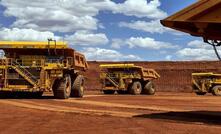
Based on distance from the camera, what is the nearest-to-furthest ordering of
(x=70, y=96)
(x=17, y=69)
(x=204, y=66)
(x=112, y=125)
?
(x=112, y=125) < (x=17, y=69) < (x=70, y=96) < (x=204, y=66)

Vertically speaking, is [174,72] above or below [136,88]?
above

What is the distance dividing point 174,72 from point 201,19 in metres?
57.5

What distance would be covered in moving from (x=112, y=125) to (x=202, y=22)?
10.9 ft

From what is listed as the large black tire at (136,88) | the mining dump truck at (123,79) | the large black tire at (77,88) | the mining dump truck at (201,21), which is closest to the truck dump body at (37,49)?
the large black tire at (77,88)

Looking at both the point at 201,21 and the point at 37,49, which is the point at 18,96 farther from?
the point at 201,21

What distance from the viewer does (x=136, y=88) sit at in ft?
124

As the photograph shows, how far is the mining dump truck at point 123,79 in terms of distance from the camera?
3766cm

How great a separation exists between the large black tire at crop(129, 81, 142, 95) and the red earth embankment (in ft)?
90.1

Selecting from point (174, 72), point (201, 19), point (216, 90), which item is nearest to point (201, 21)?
point (201, 19)

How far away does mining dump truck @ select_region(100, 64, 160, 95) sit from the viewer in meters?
37.7

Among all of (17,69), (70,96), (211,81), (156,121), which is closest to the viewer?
(156,121)

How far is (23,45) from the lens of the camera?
24219mm

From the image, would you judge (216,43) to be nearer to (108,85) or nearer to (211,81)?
(108,85)

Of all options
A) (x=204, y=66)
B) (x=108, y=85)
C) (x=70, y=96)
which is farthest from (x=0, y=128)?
(x=204, y=66)
